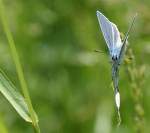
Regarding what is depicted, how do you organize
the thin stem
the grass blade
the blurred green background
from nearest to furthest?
1. the thin stem
2. the grass blade
3. the blurred green background

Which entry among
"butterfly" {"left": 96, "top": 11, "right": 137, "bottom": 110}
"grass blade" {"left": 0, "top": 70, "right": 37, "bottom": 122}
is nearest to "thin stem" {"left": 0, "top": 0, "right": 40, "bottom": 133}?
"grass blade" {"left": 0, "top": 70, "right": 37, "bottom": 122}

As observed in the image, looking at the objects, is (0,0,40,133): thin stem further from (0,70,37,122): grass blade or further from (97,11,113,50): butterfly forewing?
(97,11,113,50): butterfly forewing

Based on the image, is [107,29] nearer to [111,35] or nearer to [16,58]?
[111,35]

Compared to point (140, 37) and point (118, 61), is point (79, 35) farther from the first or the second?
point (118, 61)

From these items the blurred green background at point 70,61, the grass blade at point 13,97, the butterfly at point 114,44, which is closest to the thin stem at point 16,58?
the grass blade at point 13,97

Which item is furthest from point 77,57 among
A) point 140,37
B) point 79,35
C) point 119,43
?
point 119,43

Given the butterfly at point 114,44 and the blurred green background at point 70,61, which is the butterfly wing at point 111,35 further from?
the blurred green background at point 70,61
